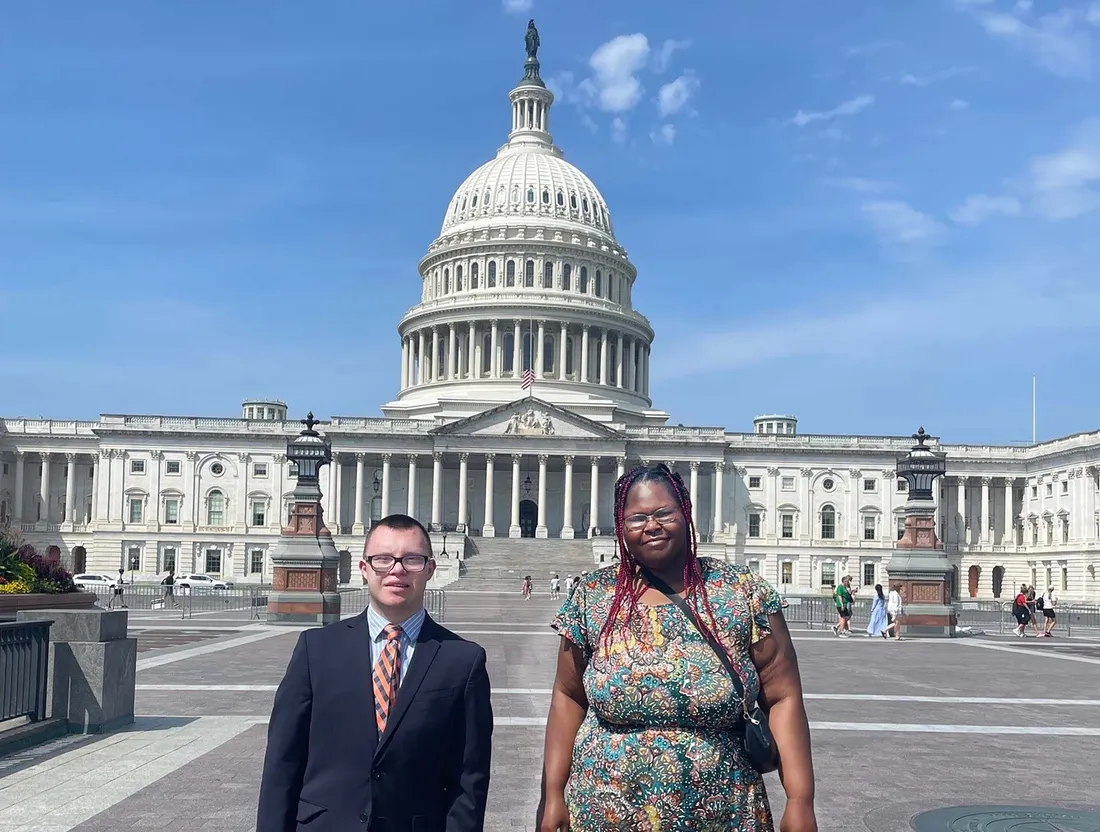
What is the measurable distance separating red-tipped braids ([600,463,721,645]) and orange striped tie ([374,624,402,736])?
919 mm

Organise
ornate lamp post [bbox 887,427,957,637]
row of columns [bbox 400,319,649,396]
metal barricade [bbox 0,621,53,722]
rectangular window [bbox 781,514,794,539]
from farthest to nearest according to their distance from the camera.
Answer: row of columns [bbox 400,319,649,396]
rectangular window [bbox 781,514,794,539]
ornate lamp post [bbox 887,427,957,637]
metal barricade [bbox 0,621,53,722]

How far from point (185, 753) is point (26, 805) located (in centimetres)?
285

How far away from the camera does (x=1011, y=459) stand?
103 metres

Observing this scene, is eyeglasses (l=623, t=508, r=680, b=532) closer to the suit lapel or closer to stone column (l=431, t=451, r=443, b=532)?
the suit lapel

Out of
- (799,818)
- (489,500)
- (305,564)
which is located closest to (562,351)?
(489,500)

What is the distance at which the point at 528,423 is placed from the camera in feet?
322

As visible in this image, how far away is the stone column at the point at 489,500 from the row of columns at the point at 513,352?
14445 millimetres

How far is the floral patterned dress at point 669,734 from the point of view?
5.07 metres

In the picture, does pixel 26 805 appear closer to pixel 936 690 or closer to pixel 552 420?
pixel 936 690

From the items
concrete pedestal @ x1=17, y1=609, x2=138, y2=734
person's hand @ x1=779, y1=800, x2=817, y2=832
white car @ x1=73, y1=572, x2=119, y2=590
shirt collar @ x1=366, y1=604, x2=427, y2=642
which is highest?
shirt collar @ x1=366, y1=604, x2=427, y2=642

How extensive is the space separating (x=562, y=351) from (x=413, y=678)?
106102 mm

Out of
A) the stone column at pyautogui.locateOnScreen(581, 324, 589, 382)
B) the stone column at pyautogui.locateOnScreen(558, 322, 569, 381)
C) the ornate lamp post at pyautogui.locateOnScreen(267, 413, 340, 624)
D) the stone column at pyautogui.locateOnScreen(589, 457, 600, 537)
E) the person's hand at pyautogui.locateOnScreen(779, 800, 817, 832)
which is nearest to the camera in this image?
the person's hand at pyautogui.locateOnScreen(779, 800, 817, 832)

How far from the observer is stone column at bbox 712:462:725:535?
330 ft

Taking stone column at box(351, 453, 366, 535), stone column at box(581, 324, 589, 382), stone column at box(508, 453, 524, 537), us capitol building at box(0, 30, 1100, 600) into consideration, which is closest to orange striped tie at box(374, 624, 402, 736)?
us capitol building at box(0, 30, 1100, 600)
